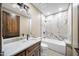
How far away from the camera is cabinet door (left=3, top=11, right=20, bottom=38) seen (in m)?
1.39

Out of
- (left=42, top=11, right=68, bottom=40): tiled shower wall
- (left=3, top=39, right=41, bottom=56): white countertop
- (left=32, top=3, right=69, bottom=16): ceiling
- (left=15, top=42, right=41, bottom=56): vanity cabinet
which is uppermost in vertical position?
(left=32, top=3, right=69, bottom=16): ceiling

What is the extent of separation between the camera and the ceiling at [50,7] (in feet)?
5.08

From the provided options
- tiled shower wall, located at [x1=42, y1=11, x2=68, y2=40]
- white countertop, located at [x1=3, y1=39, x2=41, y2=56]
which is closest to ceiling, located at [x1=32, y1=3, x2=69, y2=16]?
tiled shower wall, located at [x1=42, y1=11, x2=68, y2=40]

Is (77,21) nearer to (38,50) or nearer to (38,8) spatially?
(38,8)

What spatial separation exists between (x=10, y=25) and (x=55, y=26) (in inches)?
29.1

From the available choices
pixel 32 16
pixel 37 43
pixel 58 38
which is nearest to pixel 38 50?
pixel 37 43

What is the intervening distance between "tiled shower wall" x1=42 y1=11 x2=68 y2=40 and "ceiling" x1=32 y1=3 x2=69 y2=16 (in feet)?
0.24

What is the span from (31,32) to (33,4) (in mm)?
483

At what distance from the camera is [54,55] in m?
1.55

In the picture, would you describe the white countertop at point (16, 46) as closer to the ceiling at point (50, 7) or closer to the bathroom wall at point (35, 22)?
the bathroom wall at point (35, 22)

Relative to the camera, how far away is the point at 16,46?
145 cm

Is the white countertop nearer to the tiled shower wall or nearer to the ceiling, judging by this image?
the tiled shower wall

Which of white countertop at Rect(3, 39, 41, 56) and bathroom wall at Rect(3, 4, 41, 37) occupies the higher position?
bathroom wall at Rect(3, 4, 41, 37)

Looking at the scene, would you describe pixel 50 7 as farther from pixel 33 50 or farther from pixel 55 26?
pixel 33 50
